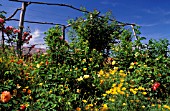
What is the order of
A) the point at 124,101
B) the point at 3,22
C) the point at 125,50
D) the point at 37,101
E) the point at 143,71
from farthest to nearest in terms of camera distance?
the point at 3,22
the point at 125,50
the point at 143,71
the point at 124,101
the point at 37,101

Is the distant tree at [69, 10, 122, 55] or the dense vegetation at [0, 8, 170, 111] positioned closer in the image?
the dense vegetation at [0, 8, 170, 111]

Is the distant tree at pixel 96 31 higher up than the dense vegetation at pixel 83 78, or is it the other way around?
the distant tree at pixel 96 31

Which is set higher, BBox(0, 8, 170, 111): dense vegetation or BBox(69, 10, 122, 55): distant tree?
BBox(69, 10, 122, 55): distant tree

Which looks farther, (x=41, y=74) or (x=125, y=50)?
(x=125, y=50)

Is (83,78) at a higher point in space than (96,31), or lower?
lower

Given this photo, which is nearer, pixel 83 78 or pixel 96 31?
pixel 83 78

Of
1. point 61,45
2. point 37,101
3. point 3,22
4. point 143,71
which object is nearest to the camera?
point 37,101

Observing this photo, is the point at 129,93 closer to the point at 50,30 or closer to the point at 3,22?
the point at 50,30

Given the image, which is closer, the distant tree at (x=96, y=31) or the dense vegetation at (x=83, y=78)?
the dense vegetation at (x=83, y=78)

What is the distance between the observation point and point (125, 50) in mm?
7672

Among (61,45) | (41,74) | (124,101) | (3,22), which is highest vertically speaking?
(3,22)

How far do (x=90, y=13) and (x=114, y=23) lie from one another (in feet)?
2.95

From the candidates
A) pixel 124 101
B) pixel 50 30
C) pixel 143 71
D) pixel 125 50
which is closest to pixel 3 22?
pixel 50 30

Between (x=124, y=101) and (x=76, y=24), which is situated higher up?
(x=76, y=24)
